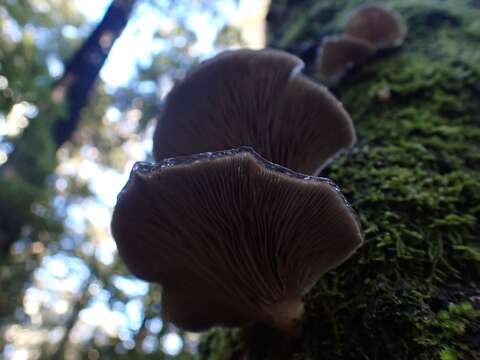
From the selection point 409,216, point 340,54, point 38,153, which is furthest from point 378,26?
point 38,153

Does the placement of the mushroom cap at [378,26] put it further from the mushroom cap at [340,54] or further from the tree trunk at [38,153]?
the tree trunk at [38,153]

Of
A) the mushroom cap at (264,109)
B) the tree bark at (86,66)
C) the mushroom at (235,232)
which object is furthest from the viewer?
the tree bark at (86,66)

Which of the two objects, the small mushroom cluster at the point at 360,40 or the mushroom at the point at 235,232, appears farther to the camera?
the small mushroom cluster at the point at 360,40

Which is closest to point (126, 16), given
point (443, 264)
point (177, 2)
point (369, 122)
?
point (177, 2)

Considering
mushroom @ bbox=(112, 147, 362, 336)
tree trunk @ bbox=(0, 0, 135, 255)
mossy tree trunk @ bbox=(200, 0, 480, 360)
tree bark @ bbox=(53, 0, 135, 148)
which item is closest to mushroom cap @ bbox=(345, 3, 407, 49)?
mossy tree trunk @ bbox=(200, 0, 480, 360)

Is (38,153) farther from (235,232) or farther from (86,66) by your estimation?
(235,232)

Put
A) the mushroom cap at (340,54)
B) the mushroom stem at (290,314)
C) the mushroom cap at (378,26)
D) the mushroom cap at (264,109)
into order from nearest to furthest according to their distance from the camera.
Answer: the mushroom stem at (290,314)
the mushroom cap at (264,109)
the mushroom cap at (340,54)
the mushroom cap at (378,26)

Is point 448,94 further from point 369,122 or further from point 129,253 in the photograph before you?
point 129,253

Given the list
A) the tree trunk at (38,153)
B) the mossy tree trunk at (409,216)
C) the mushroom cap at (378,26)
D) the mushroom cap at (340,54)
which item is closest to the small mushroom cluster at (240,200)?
the mossy tree trunk at (409,216)
